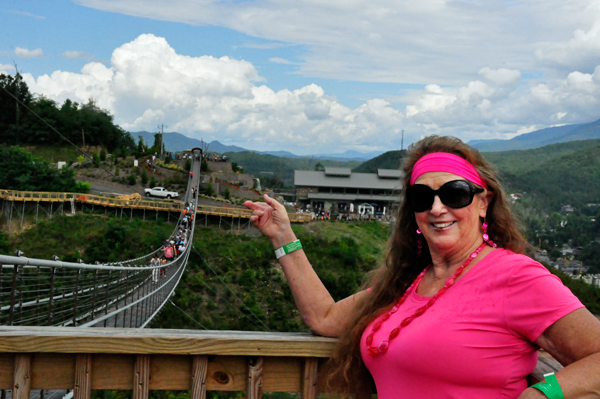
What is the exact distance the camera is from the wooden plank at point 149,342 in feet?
5.09

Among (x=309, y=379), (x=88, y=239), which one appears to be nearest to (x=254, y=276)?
(x=88, y=239)

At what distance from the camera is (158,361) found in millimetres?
1646

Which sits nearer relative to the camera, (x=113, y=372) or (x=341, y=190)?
(x=113, y=372)

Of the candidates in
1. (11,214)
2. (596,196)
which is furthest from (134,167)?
(596,196)

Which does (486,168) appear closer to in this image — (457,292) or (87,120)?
(457,292)

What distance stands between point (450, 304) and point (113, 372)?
1035 millimetres

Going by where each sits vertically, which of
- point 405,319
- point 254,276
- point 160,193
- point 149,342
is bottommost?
point 254,276

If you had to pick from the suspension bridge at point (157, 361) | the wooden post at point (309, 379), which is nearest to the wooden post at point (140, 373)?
the suspension bridge at point (157, 361)

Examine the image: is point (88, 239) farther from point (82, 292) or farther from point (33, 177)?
point (82, 292)

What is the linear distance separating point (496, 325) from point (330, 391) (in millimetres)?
596

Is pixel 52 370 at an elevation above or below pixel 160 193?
above

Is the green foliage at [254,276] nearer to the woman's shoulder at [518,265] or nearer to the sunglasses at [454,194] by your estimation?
the sunglasses at [454,194]

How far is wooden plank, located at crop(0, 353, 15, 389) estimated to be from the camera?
1.57 meters

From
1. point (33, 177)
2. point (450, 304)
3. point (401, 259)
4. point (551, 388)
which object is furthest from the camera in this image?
point (33, 177)
